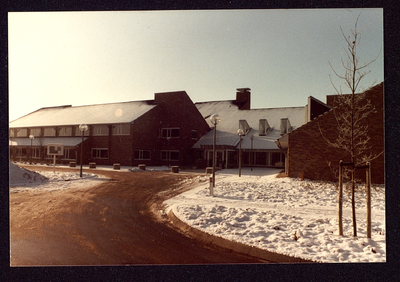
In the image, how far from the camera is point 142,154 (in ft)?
83.5

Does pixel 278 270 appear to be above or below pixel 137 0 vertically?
below

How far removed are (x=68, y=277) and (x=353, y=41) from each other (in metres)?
7.90

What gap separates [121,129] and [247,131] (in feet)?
42.5

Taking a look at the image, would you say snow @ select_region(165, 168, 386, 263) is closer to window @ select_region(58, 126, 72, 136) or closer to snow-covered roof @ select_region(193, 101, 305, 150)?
snow-covered roof @ select_region(193, 101, 305, 150)

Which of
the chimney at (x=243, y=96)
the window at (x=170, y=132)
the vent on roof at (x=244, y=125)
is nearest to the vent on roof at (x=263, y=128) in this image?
the vent on roof at (x=244, y=125)

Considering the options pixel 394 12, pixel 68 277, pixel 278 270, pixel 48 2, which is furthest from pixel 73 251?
pixel 394 12

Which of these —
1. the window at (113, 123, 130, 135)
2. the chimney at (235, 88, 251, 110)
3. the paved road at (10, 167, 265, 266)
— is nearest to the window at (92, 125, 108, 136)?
the window at (113, 123, 130, 135)

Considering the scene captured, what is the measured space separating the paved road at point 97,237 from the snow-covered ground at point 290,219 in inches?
24.4

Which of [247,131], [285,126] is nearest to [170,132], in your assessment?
[247,131]

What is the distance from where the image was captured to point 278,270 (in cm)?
532

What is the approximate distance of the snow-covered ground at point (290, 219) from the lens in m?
5.05

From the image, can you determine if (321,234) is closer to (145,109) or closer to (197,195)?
(197,195)

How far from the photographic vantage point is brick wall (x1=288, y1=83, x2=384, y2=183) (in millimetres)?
6750

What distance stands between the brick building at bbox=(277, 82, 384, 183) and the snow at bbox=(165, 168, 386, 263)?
0.76 metres
